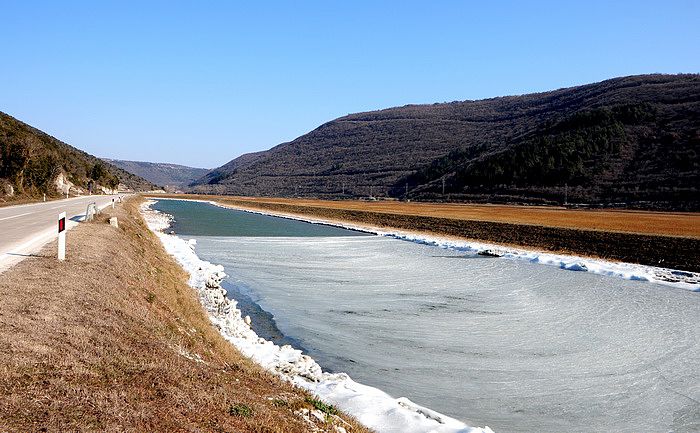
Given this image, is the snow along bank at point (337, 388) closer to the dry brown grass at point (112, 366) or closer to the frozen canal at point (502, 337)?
the frozen canal at point (502, 337)

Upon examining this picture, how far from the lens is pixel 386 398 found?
927 centimetres

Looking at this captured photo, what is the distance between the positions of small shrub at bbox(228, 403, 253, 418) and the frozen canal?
14.5 feet

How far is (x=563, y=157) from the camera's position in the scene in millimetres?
95188

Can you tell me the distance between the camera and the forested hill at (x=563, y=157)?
261 ft

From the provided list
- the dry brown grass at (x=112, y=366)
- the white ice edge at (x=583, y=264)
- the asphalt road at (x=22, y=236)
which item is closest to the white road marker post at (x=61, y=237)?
the dry brown grass at (x=112, y=366)

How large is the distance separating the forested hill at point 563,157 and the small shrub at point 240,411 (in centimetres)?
6997

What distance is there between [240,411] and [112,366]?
1.68 metres

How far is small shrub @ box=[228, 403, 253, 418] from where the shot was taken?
555cm

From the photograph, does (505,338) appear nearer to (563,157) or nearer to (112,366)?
(112,366)

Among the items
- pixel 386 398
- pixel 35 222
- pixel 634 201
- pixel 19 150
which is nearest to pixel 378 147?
pixel 634 201

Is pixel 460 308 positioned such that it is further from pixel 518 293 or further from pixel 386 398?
pixel 386 398


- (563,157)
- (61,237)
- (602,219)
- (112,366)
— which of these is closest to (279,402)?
(112,366)

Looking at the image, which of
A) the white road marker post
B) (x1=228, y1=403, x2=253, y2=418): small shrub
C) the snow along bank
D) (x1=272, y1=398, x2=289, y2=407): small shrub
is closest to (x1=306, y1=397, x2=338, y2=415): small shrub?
(x1=272, y1=398, x2=289, y2=407): small shrub

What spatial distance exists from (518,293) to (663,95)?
374 ft
